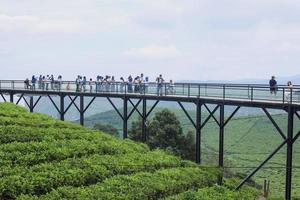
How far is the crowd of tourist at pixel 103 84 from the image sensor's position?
44.8 metres

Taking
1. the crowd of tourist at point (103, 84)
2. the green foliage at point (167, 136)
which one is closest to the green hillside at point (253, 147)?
the green foliage at point (167, 136)

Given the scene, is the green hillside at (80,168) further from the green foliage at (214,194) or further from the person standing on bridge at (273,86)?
the person standing on bridge at (273,86)

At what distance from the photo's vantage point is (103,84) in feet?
162

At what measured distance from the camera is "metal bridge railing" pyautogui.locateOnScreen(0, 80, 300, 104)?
109ft

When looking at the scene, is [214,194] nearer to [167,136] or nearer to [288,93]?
[288,93]

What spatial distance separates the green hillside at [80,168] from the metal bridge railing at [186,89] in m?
5.67

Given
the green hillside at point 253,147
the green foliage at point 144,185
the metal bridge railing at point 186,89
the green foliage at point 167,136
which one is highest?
the metal bridge railing at point 186,89

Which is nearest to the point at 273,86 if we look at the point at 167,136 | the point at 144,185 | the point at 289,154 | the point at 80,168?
the point at 289,154

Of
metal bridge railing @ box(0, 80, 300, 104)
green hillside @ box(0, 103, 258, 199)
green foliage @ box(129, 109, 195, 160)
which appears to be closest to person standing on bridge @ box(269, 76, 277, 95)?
metal bridge railing @ box(0, 80, 300, 104)

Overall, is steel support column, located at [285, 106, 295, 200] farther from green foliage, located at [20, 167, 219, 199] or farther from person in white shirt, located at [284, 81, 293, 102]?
green foliage, located at [20, 167, 219, 199]

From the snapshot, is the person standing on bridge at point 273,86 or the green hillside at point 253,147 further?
the green hillside at point 253,147

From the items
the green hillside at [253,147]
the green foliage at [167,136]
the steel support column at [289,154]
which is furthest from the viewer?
the green hillside at [253,147]

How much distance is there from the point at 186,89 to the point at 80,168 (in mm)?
16078

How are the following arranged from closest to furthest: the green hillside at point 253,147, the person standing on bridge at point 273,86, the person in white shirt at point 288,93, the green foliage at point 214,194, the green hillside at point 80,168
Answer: the green hillside at point 80,168
the green foliage at point 214,194
the person in white shirt at point 288,93
the person standing on bridge at point 273,86
the green hillside at point 253,147
